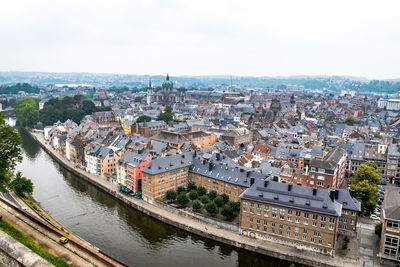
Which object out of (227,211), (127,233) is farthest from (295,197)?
(127,233)

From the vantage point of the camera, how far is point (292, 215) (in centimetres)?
4066

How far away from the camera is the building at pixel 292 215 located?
39.1 m

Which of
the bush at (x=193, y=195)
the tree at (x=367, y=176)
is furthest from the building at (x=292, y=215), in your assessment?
the tree at (x=367, y=176)

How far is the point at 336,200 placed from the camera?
43.3 meters

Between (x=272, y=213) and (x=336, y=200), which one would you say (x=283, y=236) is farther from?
(x=336, y=200)

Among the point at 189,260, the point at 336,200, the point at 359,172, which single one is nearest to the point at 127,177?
the point at 189,260

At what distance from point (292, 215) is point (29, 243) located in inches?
1203

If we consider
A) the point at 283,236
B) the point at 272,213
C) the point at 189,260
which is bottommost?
the point at 189,260

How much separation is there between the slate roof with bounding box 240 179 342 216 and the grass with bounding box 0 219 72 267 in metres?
23.8

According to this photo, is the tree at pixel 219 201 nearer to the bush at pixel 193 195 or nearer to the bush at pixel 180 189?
the bush at pixel 193 195

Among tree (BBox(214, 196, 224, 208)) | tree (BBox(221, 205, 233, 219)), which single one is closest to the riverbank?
tree (BBox(221, 205, 233, 219))

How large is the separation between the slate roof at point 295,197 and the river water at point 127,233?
724cm

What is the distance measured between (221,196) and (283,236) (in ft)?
41.4

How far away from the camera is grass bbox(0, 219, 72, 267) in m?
29.6
